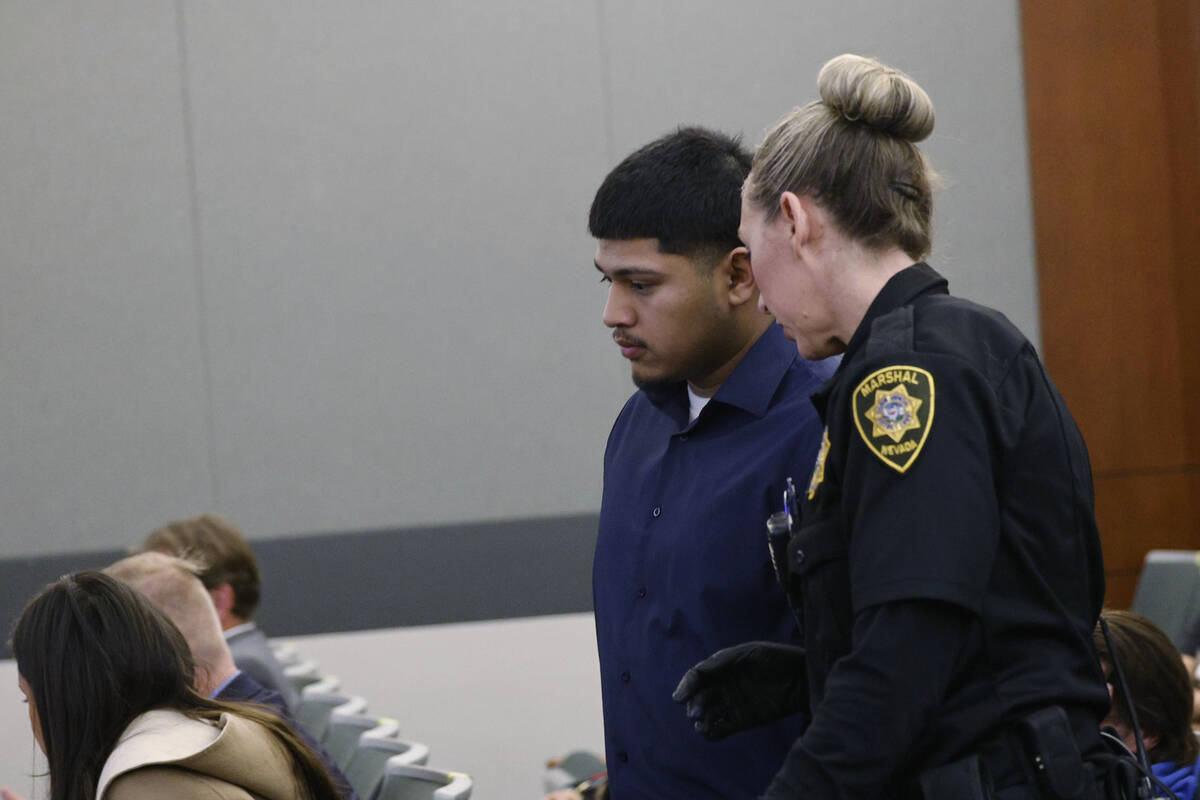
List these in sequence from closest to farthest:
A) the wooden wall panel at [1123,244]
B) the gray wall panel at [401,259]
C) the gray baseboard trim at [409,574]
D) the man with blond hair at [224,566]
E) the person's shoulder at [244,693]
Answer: the person's shoulder at [244,693]
the man with blond hair at [224,566]
the gray baseboard trim at [409,574]
the gray wall panel at [401,259]
the wooden wall panel at [1123,244]

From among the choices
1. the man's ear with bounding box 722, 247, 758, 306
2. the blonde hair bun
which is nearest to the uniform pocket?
the blonde hair bun

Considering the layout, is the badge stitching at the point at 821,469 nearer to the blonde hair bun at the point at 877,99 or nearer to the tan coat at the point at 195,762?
the blonde hair bun at the point at 877,99

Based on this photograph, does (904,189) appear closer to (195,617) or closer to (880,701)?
(880,701)

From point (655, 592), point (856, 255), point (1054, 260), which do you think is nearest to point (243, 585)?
point (655, 592)

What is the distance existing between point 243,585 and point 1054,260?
3.75 m

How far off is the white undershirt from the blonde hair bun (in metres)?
0.53

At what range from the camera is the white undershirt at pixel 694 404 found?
1.69m

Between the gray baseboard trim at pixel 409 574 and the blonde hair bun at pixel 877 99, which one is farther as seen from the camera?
the gray baseboard trim at pixel 409 574

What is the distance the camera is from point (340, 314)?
17.6ft

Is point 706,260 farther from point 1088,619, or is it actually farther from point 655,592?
point 1088,619

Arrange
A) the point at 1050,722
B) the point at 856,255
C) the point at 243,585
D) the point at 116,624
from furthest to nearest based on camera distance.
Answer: the point at 243,585 < the point at 116,624 < the point at 856,255 < the point at 1050,722

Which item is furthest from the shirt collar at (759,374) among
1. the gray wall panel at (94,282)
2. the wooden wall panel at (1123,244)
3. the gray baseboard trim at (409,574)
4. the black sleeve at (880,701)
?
the wooden wall panel at (1123,244)

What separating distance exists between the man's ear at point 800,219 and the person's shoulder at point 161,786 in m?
1.07

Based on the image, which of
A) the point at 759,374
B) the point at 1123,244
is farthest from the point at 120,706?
the point at 1123,244
